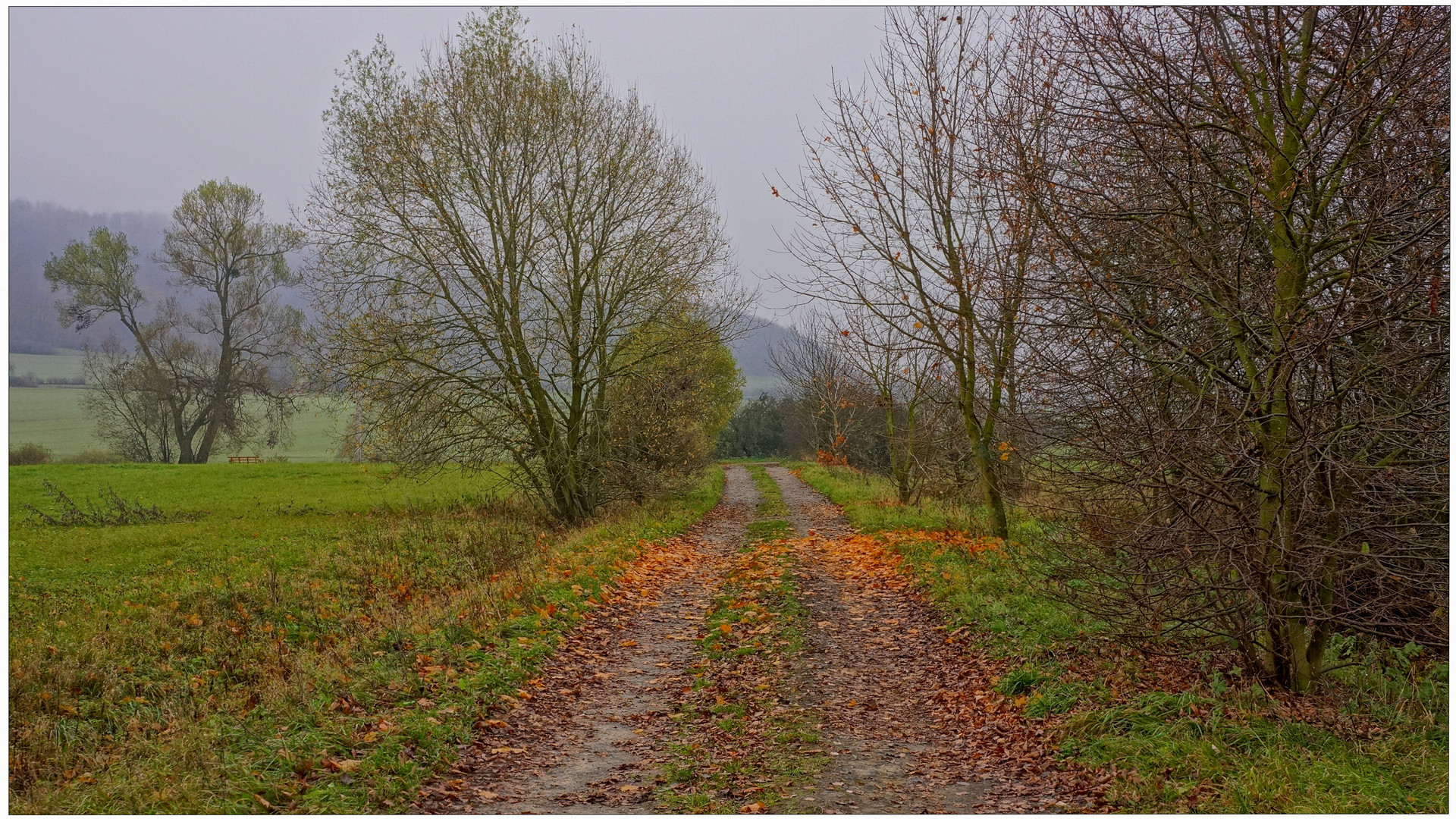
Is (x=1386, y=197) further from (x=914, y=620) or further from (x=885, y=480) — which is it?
(x=885, y=480)

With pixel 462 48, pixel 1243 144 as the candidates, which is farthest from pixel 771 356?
pixel 1243 144

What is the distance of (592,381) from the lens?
60.2 ft

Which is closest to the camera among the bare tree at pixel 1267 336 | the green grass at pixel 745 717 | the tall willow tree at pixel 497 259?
the green grass at pixel 745 717

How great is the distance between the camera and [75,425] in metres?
38.0

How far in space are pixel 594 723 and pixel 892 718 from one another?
8.06 ft

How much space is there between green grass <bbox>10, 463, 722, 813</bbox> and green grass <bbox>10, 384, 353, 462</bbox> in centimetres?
305

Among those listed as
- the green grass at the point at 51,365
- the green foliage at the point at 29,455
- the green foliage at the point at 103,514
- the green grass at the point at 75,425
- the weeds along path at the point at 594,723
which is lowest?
the green foliage at the point at 103,514

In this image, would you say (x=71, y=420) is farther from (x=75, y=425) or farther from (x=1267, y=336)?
(x=1267, y=336)

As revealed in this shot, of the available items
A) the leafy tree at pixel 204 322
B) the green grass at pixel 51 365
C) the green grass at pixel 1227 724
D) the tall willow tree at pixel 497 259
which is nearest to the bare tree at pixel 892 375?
the tall willow tree at pixel 497 259

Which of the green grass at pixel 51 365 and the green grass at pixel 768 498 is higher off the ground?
the green grass at pixel 51 365

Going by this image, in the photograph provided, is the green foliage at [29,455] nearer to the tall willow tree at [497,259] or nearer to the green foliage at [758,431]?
the tall willow tree at [497,259]

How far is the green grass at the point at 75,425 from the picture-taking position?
1745 cm

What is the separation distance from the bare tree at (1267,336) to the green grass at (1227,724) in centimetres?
40

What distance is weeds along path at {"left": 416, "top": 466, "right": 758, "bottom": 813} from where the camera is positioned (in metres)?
4.99
